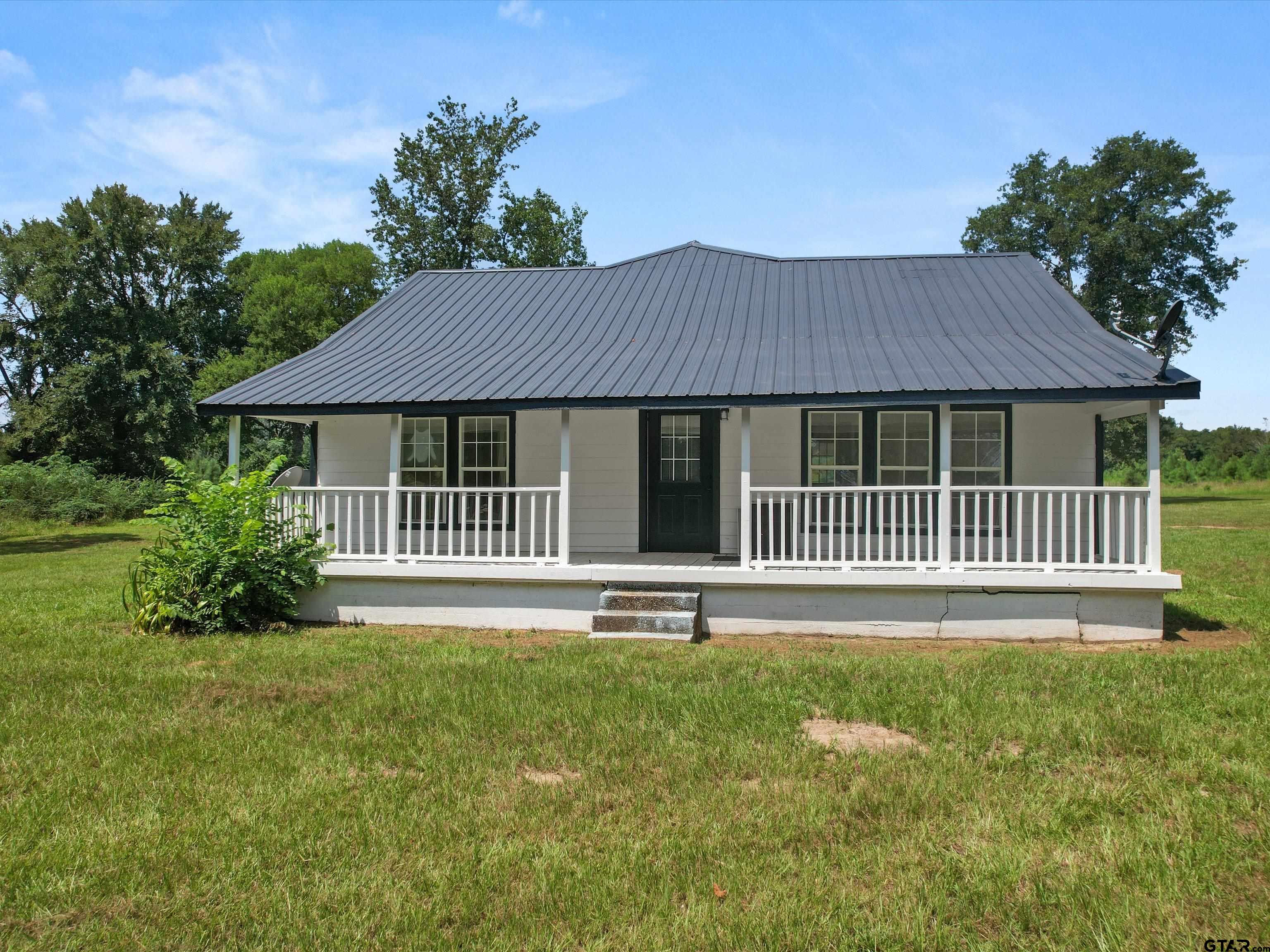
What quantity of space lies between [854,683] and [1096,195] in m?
35.4

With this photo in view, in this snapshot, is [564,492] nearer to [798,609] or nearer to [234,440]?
[798,609]

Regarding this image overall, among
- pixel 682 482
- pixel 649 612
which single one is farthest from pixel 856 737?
pixel 682 482

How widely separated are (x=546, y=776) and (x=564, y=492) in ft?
17.4

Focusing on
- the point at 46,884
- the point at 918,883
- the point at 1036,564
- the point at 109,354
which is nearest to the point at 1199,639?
the point at 1036,564

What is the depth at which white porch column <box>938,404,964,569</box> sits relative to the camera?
9898 millimetres

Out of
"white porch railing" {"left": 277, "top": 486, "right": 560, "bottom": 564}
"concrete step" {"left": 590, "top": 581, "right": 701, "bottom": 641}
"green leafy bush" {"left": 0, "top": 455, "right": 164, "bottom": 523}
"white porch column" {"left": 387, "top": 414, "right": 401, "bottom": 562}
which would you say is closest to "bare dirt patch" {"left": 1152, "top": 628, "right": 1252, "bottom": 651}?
"concrete step" {"left": 590, "top": 581, "right": 701, "bottom": 641}

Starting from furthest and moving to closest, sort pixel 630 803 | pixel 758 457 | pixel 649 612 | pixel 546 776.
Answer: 1. pixel 758 457
2. pixel 649 612
3. pixel 546 776
4. pixel 630 803

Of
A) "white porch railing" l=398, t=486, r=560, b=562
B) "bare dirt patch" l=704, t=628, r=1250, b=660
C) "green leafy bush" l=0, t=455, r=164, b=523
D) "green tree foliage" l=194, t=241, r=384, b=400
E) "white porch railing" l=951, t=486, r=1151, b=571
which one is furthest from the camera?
"green tree foliage" l=194, t=241, r=384, b=400

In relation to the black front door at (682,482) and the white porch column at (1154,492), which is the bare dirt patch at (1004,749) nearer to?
the white porch column at (1154,492)

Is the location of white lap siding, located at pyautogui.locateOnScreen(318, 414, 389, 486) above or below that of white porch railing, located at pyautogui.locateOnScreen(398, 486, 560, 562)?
above

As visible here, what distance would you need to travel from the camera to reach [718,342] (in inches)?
487

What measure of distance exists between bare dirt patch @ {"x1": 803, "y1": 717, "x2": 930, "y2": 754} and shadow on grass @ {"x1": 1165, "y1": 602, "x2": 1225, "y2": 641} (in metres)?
5.40

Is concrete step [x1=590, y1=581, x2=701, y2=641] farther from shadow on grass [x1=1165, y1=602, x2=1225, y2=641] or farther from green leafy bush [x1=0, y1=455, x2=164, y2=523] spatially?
green leafy bush [x1=0, y1=455, x2=164, y2=523]

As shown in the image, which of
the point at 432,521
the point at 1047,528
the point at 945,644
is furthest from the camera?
the point at 432,521
